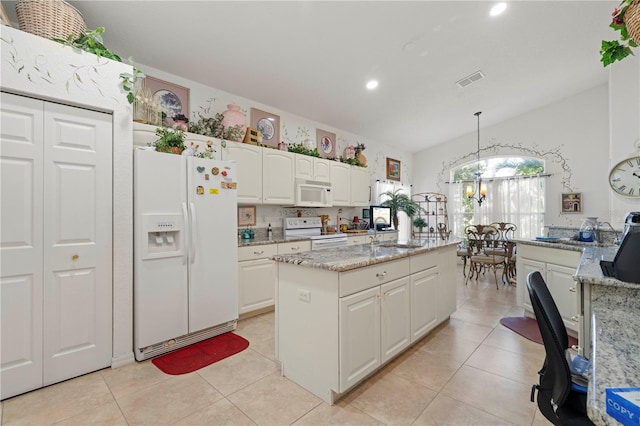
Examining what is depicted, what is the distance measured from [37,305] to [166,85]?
2.52 m

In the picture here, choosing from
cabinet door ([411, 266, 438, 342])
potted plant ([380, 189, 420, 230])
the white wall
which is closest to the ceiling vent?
the white wall

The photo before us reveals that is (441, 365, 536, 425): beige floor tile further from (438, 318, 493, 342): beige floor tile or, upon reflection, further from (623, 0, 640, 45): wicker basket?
(623, 0, 640, 45): wicker basket

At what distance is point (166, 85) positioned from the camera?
130 inches

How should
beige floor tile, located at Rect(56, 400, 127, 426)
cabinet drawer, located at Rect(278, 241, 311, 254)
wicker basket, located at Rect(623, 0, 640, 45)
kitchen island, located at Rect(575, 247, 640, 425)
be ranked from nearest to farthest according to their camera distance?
kitchen island, located at Rect(575, 247, 640, 425)
wicker basket, located at Rect(623, 0, 640, 45)
beige floor tile, located at Rect(56, 400, 127, 426)
cabinet drawer, located at Rect(278, 241, 311, 254)

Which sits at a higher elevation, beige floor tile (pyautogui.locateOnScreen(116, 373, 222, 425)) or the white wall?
the white wall

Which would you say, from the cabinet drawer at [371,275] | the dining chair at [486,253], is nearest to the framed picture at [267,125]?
the cabinet drawer at [371,275]

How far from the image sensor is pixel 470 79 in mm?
4250

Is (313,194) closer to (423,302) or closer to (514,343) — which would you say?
(423,302)

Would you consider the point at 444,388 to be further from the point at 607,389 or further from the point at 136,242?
the point at 136,242

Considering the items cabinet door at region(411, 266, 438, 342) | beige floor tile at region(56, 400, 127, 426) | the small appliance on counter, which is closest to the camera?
the small appliance on counter

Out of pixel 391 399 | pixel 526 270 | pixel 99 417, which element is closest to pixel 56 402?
pixel 99 417

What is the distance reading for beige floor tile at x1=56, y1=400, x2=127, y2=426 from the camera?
5.49 feet

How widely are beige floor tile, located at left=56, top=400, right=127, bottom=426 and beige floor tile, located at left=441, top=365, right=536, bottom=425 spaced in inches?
83.1

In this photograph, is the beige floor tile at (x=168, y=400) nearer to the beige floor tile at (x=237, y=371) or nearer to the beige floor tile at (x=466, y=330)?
the beige floor tile at (x=237, y=371)
